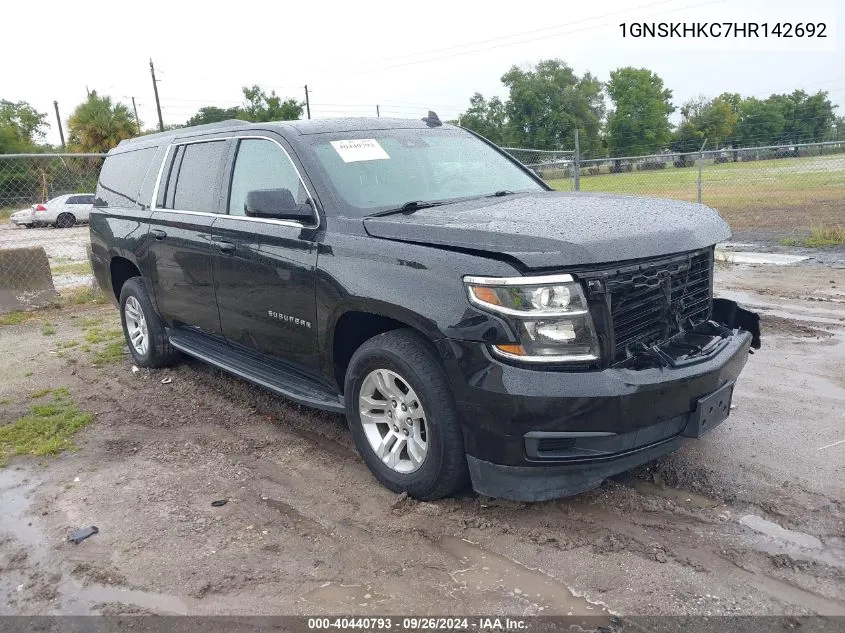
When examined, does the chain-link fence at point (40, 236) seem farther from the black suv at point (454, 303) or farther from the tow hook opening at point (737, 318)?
the tow hook opening at point (737, 318)

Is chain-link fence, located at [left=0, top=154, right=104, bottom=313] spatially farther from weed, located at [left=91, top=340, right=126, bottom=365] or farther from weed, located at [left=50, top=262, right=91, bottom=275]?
weed, located at [left=91, top=340, right=126, bottom=365]

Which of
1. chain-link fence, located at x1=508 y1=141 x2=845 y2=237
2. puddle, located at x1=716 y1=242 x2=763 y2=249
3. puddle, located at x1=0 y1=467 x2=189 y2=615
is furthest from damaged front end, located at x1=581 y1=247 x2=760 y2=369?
chain-link fence, located at x1=508 y1=141 x2=845 y2=237

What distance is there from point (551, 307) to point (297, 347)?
173 centimetres

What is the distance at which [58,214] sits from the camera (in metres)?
22.8

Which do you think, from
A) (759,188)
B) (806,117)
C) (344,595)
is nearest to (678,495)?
(344,595)

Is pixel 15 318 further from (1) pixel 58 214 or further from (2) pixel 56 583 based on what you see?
(1) pixel 58 214

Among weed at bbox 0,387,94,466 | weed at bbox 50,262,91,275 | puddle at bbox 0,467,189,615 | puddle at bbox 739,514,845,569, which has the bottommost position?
puddle at bbox 739,514,845,569

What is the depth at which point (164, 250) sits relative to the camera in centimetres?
541

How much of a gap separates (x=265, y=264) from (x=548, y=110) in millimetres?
57365

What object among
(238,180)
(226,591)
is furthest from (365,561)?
(238,180)

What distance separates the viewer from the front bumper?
2996 mm

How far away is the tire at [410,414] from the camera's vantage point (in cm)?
328

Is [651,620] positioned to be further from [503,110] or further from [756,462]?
[503,110]

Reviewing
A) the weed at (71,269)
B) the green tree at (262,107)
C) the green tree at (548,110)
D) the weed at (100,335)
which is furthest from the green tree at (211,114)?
the weed at (100,335)
